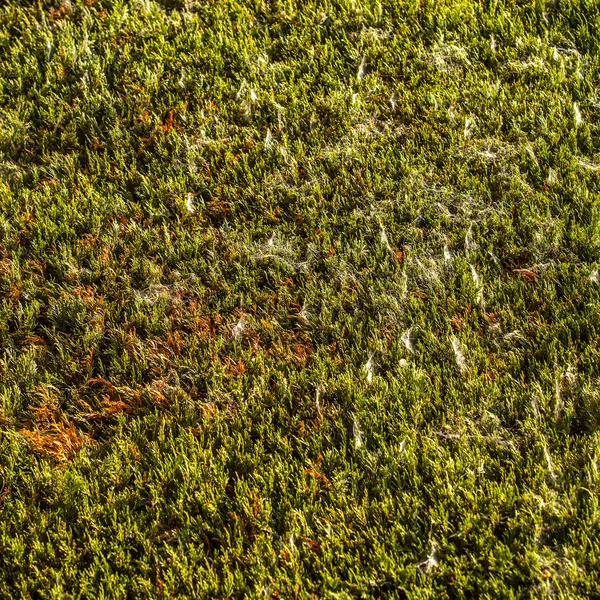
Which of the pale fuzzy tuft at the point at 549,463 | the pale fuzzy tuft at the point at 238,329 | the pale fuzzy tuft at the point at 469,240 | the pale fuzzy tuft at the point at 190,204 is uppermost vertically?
the pale fuzzy tuft at the point at 469,240

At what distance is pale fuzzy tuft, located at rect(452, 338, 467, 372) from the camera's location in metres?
4.22

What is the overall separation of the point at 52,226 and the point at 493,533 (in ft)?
11.1

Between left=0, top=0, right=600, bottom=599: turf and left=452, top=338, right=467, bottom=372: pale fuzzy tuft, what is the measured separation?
3 centimetres

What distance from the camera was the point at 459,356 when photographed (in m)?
4.26

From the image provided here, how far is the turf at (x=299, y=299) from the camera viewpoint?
360 centimetres

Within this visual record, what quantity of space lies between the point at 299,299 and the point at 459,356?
105 cm

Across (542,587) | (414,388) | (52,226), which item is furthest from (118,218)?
(542,587)

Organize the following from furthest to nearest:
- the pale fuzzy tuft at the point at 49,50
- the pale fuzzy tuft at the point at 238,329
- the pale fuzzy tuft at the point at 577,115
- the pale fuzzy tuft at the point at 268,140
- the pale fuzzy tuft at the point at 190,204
Result: 1. the pale fuzzy tuft at the point at 49,50
2. the pale fuzzy tuft at the point at 268,140
3. the pale fuzzy tuft at the point at 577,115
4. the pale fuzzy tuft at the point at 190,204
5. the pale fuzzy tuft at the point at 238,329

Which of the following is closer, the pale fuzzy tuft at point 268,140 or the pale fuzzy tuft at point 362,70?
the pale fuzzy tuft at point 268,140

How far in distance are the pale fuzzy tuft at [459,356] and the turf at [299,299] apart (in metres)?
0.03

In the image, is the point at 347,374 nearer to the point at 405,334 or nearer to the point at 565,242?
the point at 405,334

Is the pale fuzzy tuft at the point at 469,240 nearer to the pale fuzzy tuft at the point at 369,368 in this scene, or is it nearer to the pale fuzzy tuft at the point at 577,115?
the pale fuzzy tuft at the point at 369,368

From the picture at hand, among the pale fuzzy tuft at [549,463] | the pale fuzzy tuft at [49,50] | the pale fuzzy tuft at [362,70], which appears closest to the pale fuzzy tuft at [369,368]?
the pale fuzzy tuft at [549,463]

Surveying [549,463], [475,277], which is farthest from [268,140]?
[549,463]
